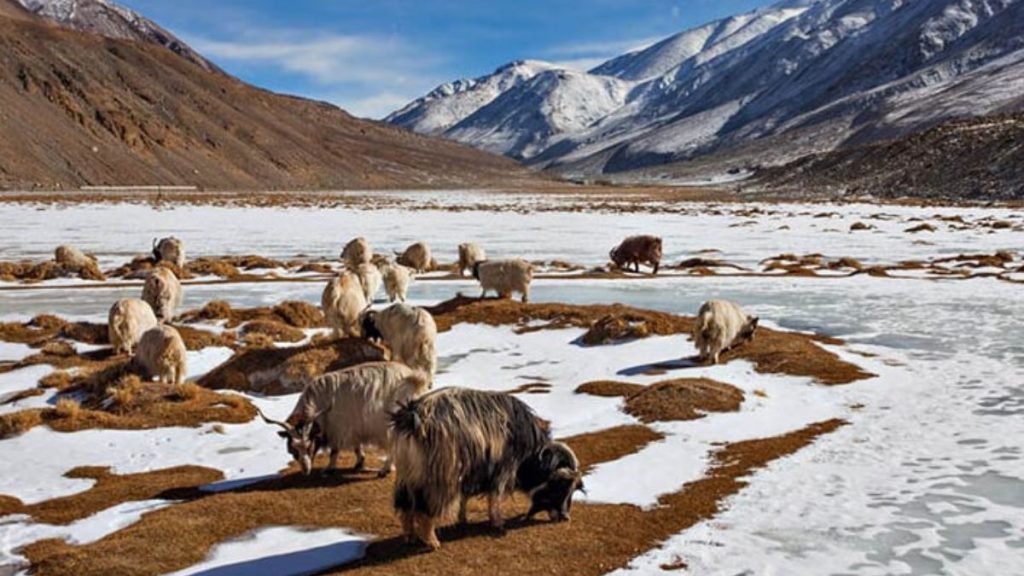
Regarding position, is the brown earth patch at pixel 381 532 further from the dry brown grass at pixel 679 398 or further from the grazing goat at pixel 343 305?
the grazing goat at pixel 343 305

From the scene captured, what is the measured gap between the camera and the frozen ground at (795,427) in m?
7.54

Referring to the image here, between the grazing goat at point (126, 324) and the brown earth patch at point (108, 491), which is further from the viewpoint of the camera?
the grazing goat at point (126, 324)

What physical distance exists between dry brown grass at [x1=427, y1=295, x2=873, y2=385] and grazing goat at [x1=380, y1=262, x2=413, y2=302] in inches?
46.4

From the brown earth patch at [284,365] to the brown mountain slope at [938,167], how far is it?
76.4 metres

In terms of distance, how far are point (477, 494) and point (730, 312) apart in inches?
366

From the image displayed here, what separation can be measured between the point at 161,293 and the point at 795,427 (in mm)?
13723

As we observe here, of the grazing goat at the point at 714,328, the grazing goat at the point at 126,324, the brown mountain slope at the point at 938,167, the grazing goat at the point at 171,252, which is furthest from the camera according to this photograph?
the brown mountain slope at the point at 938,167

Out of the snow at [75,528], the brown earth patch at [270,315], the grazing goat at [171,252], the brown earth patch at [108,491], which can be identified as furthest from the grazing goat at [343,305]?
the grazing goat at [171,252]

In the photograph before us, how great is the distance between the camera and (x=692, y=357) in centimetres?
1599

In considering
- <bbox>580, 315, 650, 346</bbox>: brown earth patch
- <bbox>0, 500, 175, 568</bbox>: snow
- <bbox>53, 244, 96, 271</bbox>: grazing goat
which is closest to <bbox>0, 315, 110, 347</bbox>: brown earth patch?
<bbox>0, 500, 175, 568</bbox>: snow

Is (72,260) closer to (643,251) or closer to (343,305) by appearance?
(343,305)

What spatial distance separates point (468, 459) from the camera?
7305mm

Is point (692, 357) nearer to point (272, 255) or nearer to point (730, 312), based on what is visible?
point (730, 312)

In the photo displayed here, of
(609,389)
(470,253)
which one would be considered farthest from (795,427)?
(470,253)
